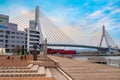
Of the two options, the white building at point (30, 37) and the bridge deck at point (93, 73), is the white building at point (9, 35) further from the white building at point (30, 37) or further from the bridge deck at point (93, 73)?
the bridge deck at point (93, 73)

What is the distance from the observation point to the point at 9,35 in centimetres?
10112

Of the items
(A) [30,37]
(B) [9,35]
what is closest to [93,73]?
(B) [9,35]

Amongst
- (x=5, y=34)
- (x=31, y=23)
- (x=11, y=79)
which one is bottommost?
(x=11, y=79)

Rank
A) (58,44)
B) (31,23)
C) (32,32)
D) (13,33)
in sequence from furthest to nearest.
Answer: (31,23) < (32,32) < (13,33) < (58,44)

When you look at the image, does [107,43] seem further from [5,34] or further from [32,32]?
[5,34]

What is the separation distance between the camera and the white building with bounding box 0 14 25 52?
98.7m

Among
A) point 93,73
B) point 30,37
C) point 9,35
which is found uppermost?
point 9,35

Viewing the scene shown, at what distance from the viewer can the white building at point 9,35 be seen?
98.7m

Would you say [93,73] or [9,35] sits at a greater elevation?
[9,35]

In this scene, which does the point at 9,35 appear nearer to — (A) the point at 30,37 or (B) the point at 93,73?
(A) the point at 30,37

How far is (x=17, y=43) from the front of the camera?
104 metres

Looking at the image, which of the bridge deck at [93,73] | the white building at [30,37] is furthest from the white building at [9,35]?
the bridge deck at [93,73]

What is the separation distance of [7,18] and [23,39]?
13.1m

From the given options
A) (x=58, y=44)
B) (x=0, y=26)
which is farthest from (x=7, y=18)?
(x=58, y=44)
